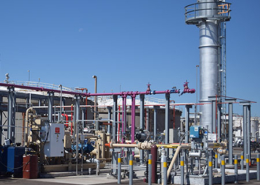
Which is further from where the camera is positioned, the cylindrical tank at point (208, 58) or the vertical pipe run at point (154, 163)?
the cylindrical tank at point (208, 58)

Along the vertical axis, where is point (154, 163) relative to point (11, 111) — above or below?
below

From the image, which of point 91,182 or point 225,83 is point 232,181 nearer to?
point 91,182

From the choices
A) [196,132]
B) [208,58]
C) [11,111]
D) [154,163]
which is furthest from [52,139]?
[208,58]

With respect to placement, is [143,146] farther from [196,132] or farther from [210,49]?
[210,49]

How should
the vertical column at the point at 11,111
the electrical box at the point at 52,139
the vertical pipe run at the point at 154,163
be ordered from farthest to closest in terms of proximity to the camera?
the vertical column at the point at 11,111 → the electrical box at the point at 52,139 → the vertical pipe run at the point at 154,163

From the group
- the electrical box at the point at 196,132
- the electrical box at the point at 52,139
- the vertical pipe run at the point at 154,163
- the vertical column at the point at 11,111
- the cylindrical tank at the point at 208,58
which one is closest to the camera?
the vertical pipe run at the point at 154,163

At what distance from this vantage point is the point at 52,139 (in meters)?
18.1

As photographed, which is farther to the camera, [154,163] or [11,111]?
[11,111]

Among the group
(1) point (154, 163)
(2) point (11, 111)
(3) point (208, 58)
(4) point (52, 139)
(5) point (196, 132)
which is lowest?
(1) point (154, 163)

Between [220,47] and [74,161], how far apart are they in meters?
13.9

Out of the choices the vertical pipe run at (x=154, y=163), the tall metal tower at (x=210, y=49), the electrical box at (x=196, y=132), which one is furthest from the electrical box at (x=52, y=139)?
the tall metal tower at (x=210, y=49)

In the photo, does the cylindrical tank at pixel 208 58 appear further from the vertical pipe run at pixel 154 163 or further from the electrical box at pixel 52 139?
the vertical pipe run at pixel 154 163

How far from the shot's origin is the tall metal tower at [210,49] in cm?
2800

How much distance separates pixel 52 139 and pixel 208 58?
536 inches
